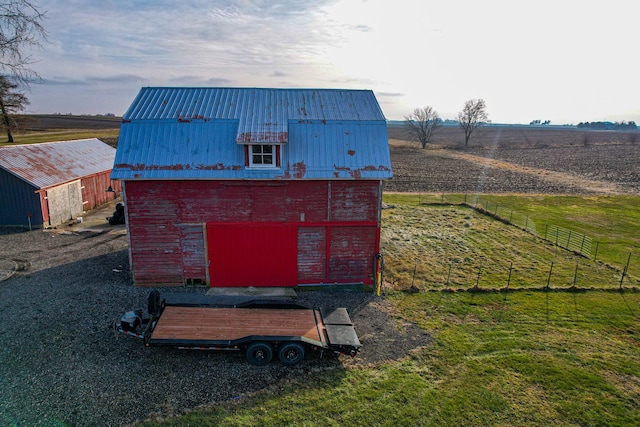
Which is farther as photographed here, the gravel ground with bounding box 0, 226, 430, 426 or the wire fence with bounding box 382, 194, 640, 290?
the wire fence with bounding box 382, 194, 640, 290

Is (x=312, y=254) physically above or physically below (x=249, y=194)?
below

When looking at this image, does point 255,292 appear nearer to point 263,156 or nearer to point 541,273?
point 263,156

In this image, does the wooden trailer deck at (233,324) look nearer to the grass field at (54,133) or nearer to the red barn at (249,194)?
the red barn at (249,194)

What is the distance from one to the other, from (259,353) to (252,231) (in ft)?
20.7

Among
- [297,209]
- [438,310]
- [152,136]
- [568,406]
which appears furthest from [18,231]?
[568,406]

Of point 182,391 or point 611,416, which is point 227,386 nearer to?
point 182,391

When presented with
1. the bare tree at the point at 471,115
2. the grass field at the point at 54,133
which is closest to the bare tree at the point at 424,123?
the bare tree at the point at 471,115

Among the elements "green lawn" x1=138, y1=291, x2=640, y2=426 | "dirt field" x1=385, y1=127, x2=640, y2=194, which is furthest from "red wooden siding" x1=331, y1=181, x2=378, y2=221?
"dirt field" x1=385, y1=127, x2=640, y2=194

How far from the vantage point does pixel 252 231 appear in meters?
17.4

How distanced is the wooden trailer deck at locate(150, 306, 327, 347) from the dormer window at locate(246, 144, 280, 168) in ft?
20.2

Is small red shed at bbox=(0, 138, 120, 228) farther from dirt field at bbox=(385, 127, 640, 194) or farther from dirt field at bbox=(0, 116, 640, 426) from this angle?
dirt field at bbox=(385, 127, 640, 194)

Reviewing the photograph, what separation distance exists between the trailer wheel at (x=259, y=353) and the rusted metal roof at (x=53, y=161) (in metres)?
21.1

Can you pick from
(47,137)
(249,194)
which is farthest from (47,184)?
(47,137)

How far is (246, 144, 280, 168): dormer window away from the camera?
1678 centimetres
